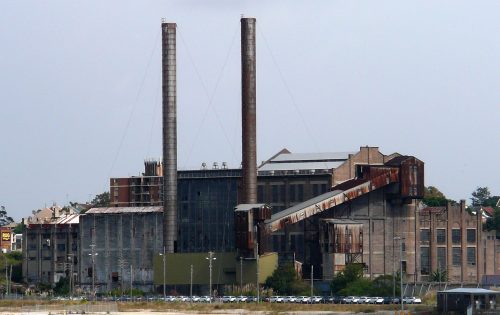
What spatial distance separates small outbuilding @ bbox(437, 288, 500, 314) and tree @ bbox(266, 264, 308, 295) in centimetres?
4055

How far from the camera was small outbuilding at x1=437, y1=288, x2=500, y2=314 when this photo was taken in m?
144

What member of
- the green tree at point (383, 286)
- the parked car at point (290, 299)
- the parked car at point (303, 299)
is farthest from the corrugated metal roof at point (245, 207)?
the green tree at point (383, 286)

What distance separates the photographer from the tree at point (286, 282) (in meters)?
187

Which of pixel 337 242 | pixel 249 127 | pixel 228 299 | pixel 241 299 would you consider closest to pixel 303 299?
pixel 241 299

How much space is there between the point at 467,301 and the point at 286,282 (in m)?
46.2

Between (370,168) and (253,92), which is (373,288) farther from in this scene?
(253,92)

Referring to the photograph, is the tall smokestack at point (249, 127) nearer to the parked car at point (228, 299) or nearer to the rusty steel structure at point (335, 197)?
the rusty steel structure at point (335, 197)

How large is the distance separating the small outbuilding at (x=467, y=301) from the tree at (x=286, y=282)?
4055 cm

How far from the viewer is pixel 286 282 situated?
187875 mm

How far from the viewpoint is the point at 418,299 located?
566 feet

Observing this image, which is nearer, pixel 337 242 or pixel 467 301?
pixel 467 301

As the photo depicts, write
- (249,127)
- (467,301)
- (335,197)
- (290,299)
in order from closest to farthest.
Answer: (467,301) → (290,299) → (335,197) → (249,127)

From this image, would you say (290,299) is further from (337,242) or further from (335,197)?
(335,197)

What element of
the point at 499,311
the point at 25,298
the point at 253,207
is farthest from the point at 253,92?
the point at 499,311
